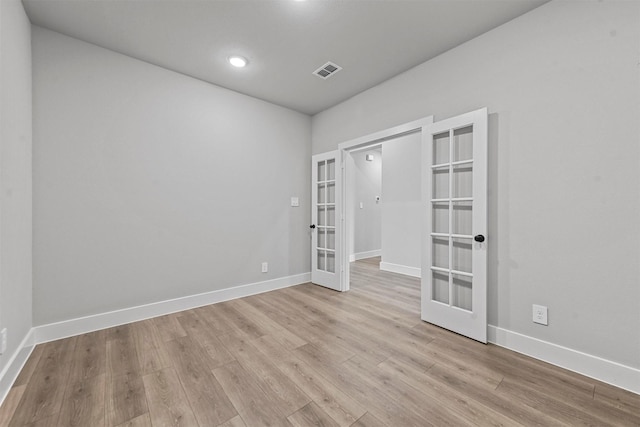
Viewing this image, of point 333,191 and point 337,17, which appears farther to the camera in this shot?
point 333,191

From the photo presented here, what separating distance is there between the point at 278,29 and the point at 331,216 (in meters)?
2.39

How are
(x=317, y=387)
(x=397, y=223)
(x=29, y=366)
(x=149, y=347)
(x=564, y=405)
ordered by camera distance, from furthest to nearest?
(x=397, y=223) < (x=149, y=347) < (x=29, y=366) < (x=317, y=387) < (x=564, y=405)

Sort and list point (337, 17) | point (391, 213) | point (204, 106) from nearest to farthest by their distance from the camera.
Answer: point (337, 17) < point (204, 106) < point (391, 213)

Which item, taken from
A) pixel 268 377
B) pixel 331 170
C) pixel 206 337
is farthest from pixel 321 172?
pixel 268 377

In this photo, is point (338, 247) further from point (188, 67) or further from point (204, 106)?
point (188, 67)

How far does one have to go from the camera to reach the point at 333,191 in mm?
3787

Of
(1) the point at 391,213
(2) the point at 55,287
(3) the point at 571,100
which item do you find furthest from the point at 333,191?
(2) the point at 55,287

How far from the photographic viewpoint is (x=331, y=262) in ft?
12.5

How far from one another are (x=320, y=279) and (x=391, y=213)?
2.03 m

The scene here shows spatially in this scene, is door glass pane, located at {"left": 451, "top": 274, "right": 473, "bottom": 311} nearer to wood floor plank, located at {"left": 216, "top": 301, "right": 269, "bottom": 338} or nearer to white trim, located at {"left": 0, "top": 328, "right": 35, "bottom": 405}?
wood floor plank, located at {"left": 216, "top": 301, "right": 269, "bottom": 338}

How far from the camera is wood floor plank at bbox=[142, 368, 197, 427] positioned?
1347mm

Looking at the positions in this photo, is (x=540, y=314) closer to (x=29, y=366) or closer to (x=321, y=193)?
(x=321, y=193)

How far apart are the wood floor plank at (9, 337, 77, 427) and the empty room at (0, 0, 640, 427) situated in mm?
15

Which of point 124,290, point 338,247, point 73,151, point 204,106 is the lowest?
point 124,290
